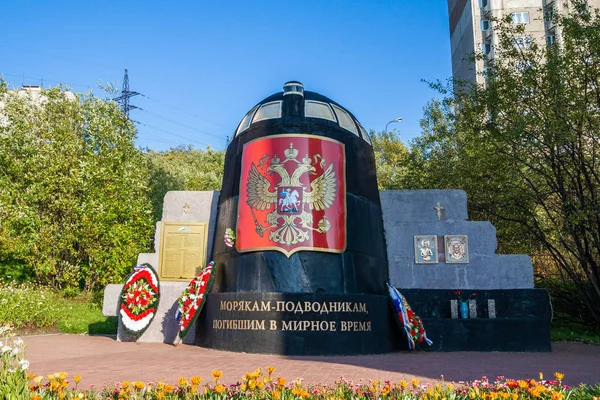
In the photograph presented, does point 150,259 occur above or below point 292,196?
below

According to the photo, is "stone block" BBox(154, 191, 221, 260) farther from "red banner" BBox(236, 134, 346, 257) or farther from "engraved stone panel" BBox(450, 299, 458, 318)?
"engraved stone panel" BBox(450, 299, 458, 318)

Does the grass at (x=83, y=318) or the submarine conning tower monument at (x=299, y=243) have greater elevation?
the submarine conning tower monument at (x=299, y=243)

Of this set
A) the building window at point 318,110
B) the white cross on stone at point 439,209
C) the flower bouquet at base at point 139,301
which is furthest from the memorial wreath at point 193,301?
the white cross on stone at point 439,209

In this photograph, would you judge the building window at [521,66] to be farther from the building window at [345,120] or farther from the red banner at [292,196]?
the red banner at [292,196]

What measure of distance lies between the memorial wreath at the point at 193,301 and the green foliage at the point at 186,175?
632 inches

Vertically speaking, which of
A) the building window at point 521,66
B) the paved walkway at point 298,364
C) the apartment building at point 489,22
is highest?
the apartment building at point 489,22

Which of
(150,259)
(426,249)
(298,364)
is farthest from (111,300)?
(426,249)

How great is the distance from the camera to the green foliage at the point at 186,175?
32409 millimetres

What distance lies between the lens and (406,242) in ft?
42.6

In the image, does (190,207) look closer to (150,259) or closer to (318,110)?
(150,259)

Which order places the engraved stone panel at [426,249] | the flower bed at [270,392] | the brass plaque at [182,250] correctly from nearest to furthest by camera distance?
1. the flower bed at [270,392]
2. the engraved stone panel at [426,249]
3. the brass plaque at [182,250]

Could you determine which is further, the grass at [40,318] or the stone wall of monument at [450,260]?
the grass at [40,318]

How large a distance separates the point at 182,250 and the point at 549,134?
10318 mm

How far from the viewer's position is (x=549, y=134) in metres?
13.2
